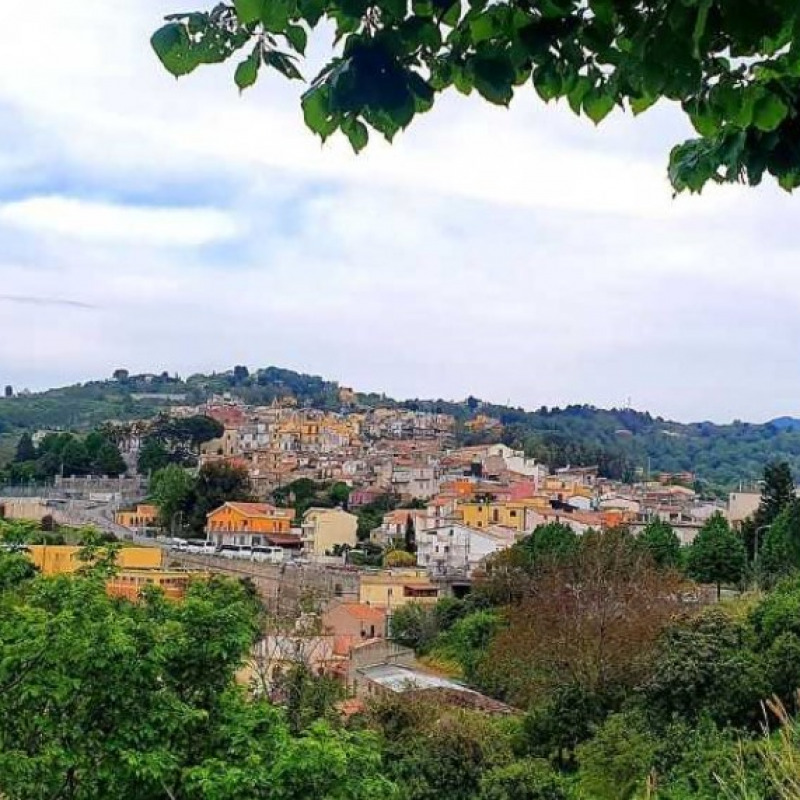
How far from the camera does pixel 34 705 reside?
493cm

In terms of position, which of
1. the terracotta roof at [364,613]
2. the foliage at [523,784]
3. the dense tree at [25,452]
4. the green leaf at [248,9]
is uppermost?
the green leaf at [248,9]

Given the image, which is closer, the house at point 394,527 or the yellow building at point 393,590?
the yellow building at point 393,590

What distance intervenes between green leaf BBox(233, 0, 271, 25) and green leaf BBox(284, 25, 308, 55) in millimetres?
109

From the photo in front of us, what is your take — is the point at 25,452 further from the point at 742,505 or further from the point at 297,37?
the point at 297,37

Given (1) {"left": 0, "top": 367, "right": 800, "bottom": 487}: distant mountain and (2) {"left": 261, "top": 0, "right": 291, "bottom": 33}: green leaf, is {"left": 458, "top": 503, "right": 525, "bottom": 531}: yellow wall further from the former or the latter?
(2) {"left": 261, "top": 0, "right": 291, "bottom": 33}: green leaf

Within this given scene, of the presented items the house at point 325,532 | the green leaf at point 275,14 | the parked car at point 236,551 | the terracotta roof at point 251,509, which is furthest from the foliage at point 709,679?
the terracotta roof at point 251,509

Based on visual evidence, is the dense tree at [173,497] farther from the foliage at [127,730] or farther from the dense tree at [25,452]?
the foliage at [127,730]

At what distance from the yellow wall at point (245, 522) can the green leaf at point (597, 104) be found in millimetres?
34948

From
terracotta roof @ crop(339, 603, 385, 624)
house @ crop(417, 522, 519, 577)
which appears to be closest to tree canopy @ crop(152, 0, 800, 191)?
terracotta roof @ crop(339, 603, 385, 624)

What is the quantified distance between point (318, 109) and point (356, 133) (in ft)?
0.33

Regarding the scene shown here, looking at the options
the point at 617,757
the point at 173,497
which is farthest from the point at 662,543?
the point at 173,497

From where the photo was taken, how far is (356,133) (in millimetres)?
1616

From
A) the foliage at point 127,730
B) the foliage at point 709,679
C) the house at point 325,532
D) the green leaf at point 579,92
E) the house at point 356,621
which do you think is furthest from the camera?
the house at point 325,532

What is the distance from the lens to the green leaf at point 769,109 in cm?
172
